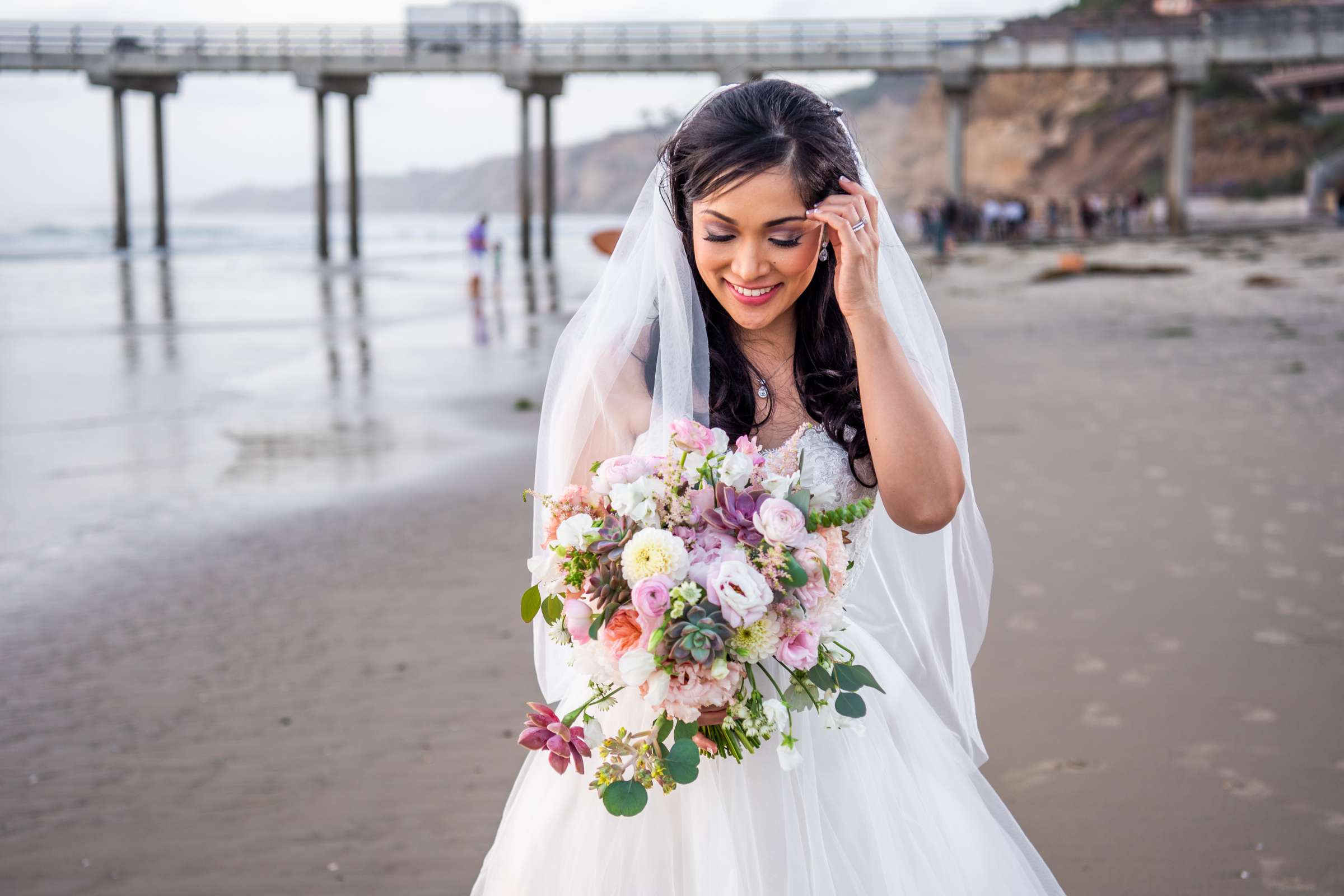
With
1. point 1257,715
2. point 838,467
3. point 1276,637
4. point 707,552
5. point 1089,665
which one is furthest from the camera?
point 1276,637

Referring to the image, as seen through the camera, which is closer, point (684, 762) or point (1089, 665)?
point (684, 762)

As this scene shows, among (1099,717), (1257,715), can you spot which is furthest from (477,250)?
(1257,715)

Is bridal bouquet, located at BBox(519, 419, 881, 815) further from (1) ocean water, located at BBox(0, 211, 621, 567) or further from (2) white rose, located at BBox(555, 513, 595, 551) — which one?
(1) ocean water, located at BBox(0, 211, 621, 567)

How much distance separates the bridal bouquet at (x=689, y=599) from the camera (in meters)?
1.76

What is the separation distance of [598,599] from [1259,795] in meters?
2.80

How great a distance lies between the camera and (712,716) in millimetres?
1946

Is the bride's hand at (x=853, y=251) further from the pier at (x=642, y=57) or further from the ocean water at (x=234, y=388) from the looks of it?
the pier at (x=642, y=57)

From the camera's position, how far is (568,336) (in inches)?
92.0

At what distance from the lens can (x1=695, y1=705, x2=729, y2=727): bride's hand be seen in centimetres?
194

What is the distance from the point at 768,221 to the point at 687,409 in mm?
366

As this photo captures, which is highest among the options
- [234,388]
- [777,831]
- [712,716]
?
[712,716]

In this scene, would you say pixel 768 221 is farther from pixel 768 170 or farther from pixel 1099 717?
pixel 1099 717

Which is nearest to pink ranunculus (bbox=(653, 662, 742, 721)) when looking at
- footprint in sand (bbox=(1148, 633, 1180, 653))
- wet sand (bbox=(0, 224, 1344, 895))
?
wet sand (bbox=(0, 224, 1344, 895))

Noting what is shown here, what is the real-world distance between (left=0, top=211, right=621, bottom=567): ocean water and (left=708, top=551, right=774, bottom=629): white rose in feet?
19.3
